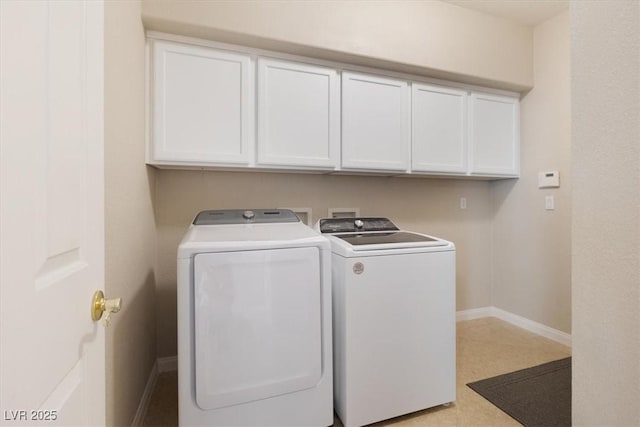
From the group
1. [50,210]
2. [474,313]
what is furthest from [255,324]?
[474,313]

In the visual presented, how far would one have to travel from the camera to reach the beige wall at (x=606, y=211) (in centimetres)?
78

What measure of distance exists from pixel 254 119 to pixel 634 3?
5.64ft

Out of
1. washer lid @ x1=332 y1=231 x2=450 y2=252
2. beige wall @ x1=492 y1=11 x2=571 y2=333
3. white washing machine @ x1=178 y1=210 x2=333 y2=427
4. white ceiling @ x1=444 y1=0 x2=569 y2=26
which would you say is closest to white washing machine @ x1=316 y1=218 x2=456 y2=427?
washer lid @ x1=332 y1=231 x2=450 y2=252

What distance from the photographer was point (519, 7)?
238 centimetres

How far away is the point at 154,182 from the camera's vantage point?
2055mm

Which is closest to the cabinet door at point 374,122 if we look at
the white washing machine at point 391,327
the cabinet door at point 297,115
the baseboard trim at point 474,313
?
the cabinet door at point 297,115

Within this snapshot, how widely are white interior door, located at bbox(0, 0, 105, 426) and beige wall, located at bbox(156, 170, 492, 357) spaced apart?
1.51 m

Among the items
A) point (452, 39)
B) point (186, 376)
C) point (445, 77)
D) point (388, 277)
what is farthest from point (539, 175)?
point (186, 376)

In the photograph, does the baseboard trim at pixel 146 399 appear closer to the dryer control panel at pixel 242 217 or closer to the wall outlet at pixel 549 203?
the dryer control panel at pixel 242 217

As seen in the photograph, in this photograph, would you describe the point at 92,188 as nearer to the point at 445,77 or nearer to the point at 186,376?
the point at 186,376

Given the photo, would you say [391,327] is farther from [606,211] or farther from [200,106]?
[200,106]

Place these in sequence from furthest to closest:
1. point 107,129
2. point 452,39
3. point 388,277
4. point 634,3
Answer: point 452,39, point 388,277, point 107,129, point 634,3

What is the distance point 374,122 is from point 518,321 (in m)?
2.37

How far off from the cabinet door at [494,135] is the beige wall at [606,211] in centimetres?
176
